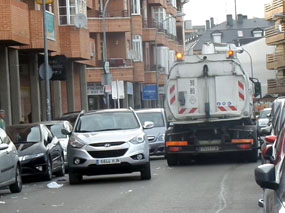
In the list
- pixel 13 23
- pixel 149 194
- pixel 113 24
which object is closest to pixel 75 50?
pixel 13 23

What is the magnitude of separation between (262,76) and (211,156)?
258ft

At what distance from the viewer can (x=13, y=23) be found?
1278 inches

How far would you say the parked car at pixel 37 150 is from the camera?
74.8ft

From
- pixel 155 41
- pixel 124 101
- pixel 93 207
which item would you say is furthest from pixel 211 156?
pixel 155 41

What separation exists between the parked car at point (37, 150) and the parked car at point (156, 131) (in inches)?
309

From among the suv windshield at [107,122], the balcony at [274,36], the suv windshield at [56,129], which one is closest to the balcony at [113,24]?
the balcony at [274,36]

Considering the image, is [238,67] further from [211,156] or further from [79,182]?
[79,182]

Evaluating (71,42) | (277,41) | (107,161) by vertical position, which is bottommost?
(107,161)

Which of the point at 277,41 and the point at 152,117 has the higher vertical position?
the point at 277,41

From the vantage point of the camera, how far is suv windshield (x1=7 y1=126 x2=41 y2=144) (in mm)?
23766

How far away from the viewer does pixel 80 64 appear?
49969mm

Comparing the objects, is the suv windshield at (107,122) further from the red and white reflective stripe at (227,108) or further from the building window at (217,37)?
→ the building window at (217,37)

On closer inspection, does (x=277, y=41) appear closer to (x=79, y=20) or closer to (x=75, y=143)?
(x=79, y=20)

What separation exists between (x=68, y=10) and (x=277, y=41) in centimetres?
4242
